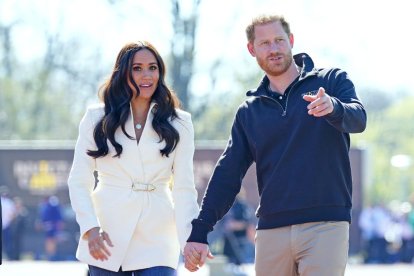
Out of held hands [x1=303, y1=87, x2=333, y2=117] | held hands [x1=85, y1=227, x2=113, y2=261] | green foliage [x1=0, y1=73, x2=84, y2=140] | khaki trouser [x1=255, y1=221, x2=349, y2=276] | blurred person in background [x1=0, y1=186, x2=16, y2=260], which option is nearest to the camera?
held hands [x1=303, y1=87, x2=333, y2=117]

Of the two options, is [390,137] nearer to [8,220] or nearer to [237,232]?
[8,220]

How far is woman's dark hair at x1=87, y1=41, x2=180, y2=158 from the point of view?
6715 millimetres

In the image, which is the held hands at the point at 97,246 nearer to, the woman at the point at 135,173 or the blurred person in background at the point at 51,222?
the woman at the point at 135,173

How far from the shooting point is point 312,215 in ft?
21.1

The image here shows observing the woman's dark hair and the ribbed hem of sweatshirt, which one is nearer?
the ribbed hem of sweatshirt

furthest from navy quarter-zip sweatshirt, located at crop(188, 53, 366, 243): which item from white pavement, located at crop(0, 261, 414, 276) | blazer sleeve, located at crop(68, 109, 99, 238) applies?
white pavement, located at crop(0, 261, 414, 276)

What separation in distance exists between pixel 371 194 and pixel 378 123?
15.6 m

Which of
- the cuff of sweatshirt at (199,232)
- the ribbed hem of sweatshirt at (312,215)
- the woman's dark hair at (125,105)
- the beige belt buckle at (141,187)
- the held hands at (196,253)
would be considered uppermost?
the woman's dark hair at (125,105)

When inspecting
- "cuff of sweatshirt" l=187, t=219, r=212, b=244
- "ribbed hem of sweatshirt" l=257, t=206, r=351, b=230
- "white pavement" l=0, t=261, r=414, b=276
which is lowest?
"white pavement" l=0, t=261, r=414, b=276

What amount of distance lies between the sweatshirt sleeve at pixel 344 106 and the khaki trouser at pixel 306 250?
593 millimetres

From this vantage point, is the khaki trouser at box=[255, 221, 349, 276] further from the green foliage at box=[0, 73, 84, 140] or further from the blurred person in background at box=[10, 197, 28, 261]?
the green foliage at box=[0, 73, 84, 140]

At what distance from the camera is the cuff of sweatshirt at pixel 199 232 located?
21.9ft

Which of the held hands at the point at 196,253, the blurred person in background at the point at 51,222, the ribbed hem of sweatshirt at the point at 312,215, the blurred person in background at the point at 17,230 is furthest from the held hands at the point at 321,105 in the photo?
the blurred person in background at the point at 17,230

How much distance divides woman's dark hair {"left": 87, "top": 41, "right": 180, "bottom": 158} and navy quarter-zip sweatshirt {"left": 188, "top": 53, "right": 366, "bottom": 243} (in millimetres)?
454
